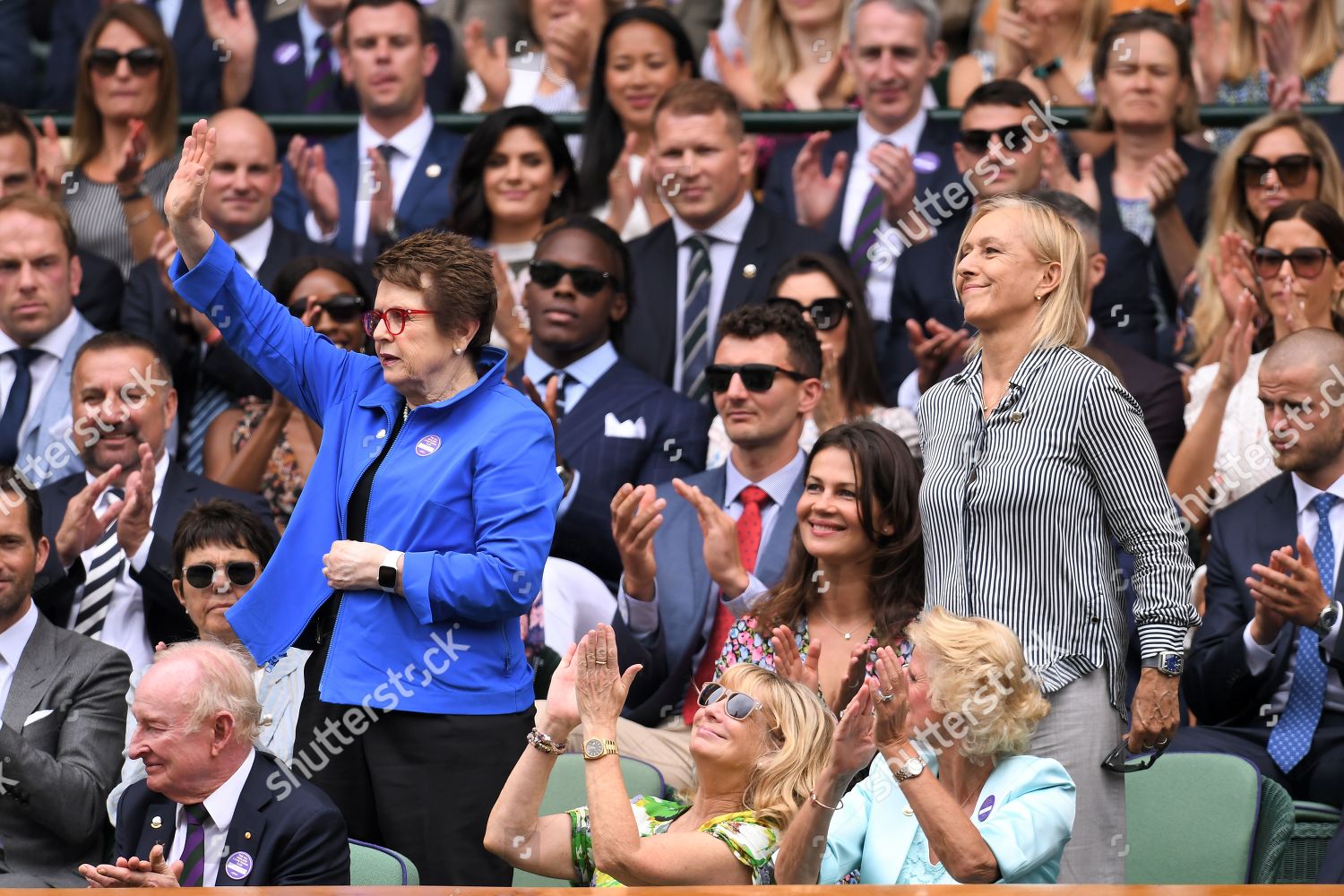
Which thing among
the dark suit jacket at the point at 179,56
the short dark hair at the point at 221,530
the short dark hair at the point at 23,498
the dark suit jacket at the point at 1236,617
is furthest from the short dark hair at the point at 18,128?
the dark suit jacket at the point at 1236,617

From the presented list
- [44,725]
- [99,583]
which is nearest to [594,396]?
[99,583]

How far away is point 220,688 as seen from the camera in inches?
145

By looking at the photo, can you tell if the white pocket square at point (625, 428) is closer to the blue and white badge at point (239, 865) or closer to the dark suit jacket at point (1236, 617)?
the dark suit jacket at point (1236, 617)

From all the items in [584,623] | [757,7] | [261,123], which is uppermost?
[757,7]

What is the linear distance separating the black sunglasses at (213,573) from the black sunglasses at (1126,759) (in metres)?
2.14

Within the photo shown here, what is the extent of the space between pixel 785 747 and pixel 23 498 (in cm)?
216

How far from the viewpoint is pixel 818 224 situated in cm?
668

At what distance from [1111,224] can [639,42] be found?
1.80m

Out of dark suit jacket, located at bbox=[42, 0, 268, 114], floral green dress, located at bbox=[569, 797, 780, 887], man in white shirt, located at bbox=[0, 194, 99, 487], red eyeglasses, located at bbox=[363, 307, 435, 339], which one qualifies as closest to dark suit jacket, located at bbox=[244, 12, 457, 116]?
dark suit jacket, located at bbox=[42, 0, 268, 114]

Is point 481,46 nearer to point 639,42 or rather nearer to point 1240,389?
point 639,42

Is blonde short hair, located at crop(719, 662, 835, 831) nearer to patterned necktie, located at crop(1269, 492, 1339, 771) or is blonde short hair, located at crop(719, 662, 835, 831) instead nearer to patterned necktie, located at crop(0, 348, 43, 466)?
patterned necktie, located at crop(1269, 492, 1339, 771)

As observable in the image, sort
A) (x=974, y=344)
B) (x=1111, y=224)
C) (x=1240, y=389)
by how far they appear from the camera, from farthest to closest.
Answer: (x=1111, y=224), (x=1240, y=389), (x=974, y=344)

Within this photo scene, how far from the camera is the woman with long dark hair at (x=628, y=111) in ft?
22.5

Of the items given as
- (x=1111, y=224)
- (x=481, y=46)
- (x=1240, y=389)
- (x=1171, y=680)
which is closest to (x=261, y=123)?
(x=481, y=46)
